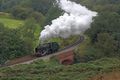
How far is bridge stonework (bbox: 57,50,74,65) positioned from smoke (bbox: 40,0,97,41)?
355 centimetres

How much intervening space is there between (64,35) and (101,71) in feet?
64.7

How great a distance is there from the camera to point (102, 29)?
48.3m

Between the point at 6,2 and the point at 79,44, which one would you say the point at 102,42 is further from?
the point at 6,2

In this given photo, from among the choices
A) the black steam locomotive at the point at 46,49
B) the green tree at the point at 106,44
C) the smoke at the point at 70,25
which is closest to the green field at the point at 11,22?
the smoke at the point at 70,25

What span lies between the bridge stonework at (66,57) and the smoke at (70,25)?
355cm

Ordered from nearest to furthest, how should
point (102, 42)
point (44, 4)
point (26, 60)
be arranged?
point (26, 60) < point (102, 42) < point (44, 4)

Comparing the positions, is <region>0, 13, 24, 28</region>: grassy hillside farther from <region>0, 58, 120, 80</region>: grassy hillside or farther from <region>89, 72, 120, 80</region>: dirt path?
<region>89, 72, 120, 80</region>: dirt path

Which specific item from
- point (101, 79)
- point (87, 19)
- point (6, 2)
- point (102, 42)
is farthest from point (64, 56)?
point (6, 2)

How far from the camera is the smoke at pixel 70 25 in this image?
48.2 meters

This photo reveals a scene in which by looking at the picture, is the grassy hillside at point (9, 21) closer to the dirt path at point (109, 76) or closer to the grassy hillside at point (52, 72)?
the grassy hillside at point (52, 72)

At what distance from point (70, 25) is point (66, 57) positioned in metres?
6.22

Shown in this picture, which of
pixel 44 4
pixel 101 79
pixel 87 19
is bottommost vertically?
pixel 101 79

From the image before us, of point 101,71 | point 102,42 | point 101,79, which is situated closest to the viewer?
point 101,79

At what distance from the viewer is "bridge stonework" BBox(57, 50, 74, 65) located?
150 ft
